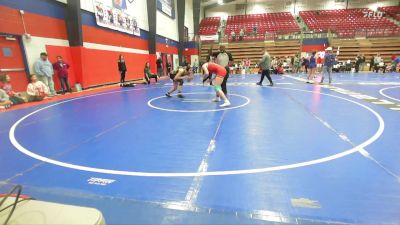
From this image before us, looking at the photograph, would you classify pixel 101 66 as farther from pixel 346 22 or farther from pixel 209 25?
pixel 346 22

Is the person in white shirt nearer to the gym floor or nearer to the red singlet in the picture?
the gym floor

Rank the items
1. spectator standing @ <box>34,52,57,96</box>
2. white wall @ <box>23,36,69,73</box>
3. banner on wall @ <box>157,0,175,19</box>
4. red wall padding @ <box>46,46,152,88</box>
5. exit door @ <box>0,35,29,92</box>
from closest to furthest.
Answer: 1. exit door @ <box>0,35,29,92</box>
2. white wall @ <box>23,36,69,73</box>
3. spectator standing @ <box>34,52,57,96</box>
4. red wall padding @ <box>46,46,152,88</box>
5. banner on wall @ <box>157,0,175,19</box>

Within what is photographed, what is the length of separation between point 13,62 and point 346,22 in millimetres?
33546

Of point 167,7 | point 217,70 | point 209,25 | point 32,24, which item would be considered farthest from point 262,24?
point 32,24

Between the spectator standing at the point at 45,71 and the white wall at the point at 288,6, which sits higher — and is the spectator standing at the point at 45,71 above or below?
below

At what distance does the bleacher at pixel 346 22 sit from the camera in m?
26.8

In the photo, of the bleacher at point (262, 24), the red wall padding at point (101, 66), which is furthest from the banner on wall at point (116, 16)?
the bleacher at point (262, 24)

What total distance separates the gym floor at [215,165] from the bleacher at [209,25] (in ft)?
93.1

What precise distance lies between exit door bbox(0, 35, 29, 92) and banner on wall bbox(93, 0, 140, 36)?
4964mm

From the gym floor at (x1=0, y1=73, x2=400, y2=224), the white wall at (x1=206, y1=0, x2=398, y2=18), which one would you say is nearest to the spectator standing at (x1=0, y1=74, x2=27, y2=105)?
the gym floor at (x1=0, y1=73, x2=400, y2=224)

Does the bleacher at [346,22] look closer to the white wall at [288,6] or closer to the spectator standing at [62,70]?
the white wall at [288,6]

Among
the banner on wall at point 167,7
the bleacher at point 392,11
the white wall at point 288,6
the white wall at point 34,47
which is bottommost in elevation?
the white wall at point 34,47

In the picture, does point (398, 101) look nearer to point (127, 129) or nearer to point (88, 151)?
point (127, 129)

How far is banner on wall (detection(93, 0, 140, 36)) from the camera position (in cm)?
1350
